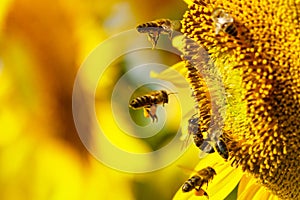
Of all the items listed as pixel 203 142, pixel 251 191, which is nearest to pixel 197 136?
pixel 203 142

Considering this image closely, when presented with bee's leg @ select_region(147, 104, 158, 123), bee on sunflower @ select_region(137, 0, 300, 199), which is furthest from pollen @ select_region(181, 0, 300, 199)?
bee's leg @ select_region(147, 104, 158, 123)

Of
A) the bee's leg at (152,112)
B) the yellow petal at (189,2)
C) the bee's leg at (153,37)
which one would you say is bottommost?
the bee's leg at (152,112)

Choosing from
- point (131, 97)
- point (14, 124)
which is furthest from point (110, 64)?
point (14, 124)

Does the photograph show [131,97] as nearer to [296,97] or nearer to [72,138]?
[72,138]

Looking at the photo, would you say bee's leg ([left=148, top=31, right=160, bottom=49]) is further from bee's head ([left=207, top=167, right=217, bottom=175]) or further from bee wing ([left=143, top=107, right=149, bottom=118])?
bee's head ([left=207, top=167, right=217, bottom=175])

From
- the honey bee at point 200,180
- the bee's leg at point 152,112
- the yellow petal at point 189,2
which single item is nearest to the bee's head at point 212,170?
the honey bee at point 200,180

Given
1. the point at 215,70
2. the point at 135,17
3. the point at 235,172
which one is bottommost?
the point at 235,172

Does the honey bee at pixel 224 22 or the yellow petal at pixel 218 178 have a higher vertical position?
the honey bee at pixel 224 22

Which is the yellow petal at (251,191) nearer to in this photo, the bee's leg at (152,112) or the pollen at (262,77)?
the pollen at (262,77)

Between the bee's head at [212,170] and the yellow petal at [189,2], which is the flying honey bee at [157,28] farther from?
the bee's head at [212,170]
